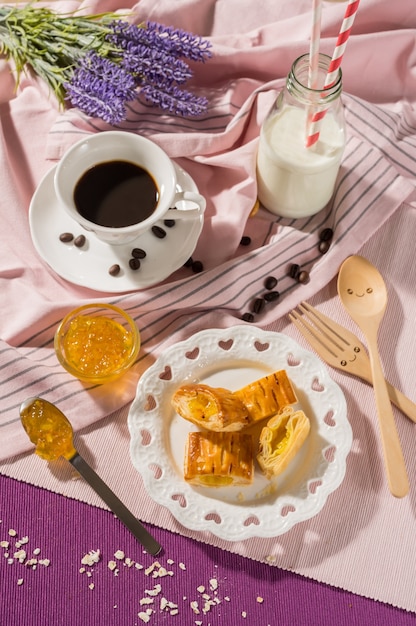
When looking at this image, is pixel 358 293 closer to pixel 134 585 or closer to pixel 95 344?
pixel 95 344

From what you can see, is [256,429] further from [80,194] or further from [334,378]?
[80,194]

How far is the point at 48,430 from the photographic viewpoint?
4.86 feet

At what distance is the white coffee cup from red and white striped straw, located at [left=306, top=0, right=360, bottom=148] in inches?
11.0

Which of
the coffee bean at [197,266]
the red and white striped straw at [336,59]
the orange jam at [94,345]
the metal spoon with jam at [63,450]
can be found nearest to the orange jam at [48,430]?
the metal spoon with jam at [63,450]

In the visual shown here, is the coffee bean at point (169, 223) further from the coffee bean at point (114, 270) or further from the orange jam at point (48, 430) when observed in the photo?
the orange jam at point (48, 430)

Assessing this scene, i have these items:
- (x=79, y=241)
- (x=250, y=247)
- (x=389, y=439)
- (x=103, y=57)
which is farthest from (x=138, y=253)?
(x=389, y=439)

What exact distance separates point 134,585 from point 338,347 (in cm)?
70

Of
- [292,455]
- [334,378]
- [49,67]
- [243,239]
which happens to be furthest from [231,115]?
[292,455]

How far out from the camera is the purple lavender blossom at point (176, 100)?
1685 millimetres

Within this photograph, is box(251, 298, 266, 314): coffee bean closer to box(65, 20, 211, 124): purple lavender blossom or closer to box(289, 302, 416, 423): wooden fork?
box(289, 302, 416, 423): wooden fork

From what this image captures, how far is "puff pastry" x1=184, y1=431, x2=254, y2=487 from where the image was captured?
Answer: 1.40 meters

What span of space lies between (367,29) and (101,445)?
1301 millimetres

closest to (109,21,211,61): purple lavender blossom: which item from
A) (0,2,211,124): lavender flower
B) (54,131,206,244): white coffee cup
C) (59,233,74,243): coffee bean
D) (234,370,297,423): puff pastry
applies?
(0,2,211,124): lavender flower

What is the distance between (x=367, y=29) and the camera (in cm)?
186
